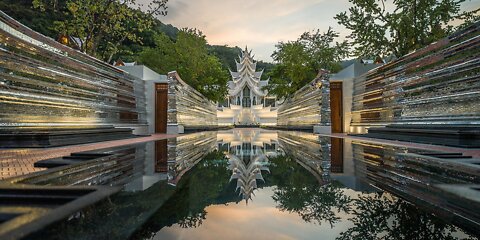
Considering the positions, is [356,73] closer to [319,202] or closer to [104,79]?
[104,79]

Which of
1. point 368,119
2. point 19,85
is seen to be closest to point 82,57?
point 19,85

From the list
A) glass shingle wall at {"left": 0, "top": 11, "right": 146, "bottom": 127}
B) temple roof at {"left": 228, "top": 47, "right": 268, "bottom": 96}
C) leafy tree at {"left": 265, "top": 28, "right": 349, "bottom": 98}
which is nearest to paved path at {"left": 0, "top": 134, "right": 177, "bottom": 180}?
glass shingle wall at {"left": 0, "top": 11, "right": 146, "bottom": 127}

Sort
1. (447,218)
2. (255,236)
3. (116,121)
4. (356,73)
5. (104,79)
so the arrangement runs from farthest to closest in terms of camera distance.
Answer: (356,73) < (116,121) < (104,79) < (447,218) < (255,236)

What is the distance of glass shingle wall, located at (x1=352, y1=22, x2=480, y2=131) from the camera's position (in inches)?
259

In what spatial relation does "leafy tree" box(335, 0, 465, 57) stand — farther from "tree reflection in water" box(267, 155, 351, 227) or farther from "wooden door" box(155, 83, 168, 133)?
"tree reflection in water" box(267, 155, 351, 227)

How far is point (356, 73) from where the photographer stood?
585 inches

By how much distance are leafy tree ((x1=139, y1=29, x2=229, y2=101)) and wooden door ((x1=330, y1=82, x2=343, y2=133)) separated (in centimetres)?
1118

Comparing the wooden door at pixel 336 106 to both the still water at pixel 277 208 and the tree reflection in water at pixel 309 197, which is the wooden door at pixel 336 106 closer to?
the still water at pixel 277 208

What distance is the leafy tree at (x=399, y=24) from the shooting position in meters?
12.6

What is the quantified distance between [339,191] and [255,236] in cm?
116

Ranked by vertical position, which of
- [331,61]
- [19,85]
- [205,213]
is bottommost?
[205,213]

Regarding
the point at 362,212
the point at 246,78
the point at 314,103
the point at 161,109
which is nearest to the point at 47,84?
the point at 362,212

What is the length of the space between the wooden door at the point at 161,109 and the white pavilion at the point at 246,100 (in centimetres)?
3588

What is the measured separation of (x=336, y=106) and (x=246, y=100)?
45.7 metres
